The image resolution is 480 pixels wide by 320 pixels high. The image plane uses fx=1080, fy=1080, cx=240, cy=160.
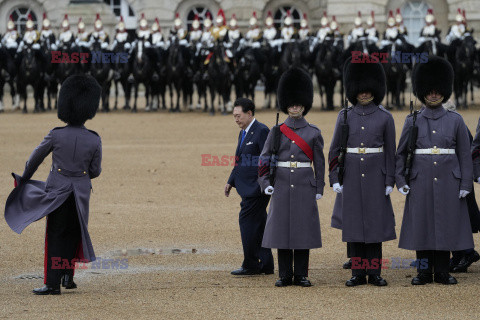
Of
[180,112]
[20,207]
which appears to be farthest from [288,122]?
[180,112]

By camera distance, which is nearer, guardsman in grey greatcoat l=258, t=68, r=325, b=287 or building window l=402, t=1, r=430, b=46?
guardsman in grey greatcoat l=258, t=68, r=325, b=287

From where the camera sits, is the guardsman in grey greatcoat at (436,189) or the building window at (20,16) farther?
the building window at (20,16)

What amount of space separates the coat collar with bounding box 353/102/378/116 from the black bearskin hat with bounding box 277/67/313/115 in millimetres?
303

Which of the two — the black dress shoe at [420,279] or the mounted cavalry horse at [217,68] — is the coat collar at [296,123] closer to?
the black dress shoe at [420,279]

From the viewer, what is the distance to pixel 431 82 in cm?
707

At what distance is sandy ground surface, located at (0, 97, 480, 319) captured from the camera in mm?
6094

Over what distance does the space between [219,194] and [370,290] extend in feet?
15.3

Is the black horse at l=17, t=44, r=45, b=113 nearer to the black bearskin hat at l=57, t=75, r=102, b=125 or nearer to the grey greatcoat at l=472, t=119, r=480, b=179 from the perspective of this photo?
the black bearskin hat at l=57, t=75, r=102, b=125

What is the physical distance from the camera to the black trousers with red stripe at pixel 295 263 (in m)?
6.81

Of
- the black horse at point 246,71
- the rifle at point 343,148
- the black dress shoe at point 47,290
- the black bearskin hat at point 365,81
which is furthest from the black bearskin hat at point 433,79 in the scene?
the black horse at point 246,71

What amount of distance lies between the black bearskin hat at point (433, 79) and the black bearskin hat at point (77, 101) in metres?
2.11

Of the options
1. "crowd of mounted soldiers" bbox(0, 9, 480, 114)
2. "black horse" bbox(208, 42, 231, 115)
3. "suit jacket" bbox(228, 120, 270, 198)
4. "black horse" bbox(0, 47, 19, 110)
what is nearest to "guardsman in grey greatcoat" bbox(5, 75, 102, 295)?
"suit jacket" bbox(228, 120, 270, 198)

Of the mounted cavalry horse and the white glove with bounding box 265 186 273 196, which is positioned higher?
the mounted cavalry horse

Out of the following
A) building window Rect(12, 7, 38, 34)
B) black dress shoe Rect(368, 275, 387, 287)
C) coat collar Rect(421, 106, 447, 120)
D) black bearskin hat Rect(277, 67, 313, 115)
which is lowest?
black dress shoe Rect(368, 275, 387, 287)
